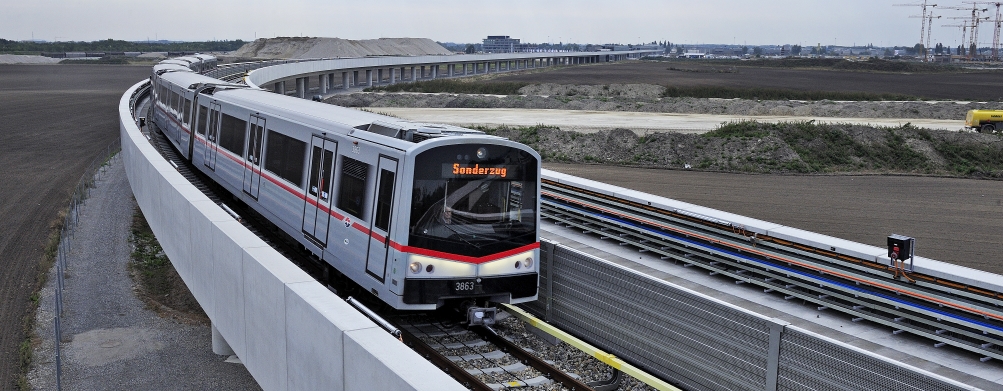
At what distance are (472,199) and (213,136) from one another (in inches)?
436

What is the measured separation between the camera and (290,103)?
18.6m

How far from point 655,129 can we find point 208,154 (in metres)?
33.5

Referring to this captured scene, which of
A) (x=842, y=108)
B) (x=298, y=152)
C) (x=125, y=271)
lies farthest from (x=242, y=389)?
(x=842, y=108)

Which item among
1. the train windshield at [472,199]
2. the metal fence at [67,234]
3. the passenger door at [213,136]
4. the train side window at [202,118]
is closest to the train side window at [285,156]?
the train windshield at [472,199]

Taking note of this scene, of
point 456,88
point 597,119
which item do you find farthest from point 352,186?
point 456,88

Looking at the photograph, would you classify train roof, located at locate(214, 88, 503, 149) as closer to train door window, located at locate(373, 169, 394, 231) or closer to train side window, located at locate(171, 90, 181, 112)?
train door window, located at locate(373, 169, 394, 231)

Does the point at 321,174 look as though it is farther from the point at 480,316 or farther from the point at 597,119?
the point at 597,119

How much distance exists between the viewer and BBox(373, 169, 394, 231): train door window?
12391 millimetres

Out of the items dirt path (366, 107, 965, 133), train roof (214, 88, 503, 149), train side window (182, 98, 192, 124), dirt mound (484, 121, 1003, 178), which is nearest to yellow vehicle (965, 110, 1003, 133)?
dirt path (366, 107, 965, 133)

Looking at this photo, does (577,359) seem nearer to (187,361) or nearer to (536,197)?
(536,197)

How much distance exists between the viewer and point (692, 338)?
1141 centimetres

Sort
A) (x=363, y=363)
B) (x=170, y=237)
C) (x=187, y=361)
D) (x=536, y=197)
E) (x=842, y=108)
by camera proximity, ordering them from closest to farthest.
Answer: (x=363, y=363) < (x=187, y=361) < (x=536, y=197) < (x=170, y=237) < (x=842, y=108)

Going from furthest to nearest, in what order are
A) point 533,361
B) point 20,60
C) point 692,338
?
1. point 20,60
2. point 533,361
3. point 692,338

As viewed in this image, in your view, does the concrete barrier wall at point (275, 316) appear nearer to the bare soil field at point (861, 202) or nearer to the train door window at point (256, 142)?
the train door window at point (256, 142)
